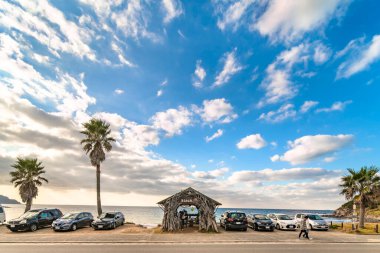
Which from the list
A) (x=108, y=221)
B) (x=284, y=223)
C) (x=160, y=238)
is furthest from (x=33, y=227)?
(x=284, y=223)

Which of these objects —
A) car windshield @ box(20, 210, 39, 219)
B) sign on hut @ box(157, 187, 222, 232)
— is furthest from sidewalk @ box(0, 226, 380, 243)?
sign on hut @ box(157, 187, 222, 232)

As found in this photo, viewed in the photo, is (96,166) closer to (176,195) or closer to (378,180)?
(176,195)

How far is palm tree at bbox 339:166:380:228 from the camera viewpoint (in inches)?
1258

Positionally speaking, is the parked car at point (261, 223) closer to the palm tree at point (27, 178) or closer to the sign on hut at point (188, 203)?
the sign on hut at point (188, 203)

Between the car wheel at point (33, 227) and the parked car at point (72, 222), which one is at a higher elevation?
the parked car at point (72, 222)

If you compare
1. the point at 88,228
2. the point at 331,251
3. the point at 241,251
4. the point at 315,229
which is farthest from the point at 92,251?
the point at 315,229

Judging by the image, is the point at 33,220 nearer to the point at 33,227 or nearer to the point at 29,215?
the point at 33,227

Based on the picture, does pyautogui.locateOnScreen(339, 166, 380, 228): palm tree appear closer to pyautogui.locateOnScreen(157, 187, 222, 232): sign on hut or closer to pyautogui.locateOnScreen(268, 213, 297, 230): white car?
pyautogui.locateOnScreen(268, 213, 297, 230): white car

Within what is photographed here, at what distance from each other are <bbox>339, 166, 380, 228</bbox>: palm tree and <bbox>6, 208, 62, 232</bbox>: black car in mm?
35452

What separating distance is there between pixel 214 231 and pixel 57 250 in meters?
15.5

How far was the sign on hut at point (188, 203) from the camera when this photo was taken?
2741 centimetres

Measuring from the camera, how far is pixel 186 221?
3064cm

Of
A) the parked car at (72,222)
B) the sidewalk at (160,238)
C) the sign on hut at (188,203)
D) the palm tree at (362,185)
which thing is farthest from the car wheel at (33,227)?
the palm tree at (362,185)

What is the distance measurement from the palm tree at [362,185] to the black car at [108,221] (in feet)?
92.2
